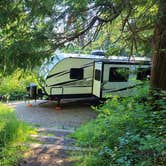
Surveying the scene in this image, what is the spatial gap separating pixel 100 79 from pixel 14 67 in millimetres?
7674

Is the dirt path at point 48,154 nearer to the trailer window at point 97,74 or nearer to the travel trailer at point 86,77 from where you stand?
the travel trailer at point 86,77

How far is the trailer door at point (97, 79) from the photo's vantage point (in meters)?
12.1

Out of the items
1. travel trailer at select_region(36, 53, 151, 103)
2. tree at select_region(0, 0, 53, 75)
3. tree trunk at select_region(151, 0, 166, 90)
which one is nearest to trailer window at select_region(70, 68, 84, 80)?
travel trailer at select_region(36, 53, 151, 103)

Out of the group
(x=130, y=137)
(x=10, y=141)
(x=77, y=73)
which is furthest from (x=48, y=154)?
(x=77, y=73)

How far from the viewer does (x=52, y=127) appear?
890 cm

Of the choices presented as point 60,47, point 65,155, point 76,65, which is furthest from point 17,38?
point 76,65

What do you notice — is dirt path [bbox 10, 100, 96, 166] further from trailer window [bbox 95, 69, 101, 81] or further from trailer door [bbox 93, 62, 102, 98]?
trailer window [bbox 95, 69, 101, 81]

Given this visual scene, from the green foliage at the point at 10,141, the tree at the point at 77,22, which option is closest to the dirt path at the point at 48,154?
the green foliage at the point at 10,141

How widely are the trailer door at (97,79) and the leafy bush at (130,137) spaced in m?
6.09

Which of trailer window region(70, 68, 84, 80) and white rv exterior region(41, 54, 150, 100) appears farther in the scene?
trailer window region(70, 68, 84, 80)

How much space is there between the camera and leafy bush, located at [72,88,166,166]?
3.23 meters

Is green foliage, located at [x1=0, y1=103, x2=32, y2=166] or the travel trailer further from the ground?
the travel trailer

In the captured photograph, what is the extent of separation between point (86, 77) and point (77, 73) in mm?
472

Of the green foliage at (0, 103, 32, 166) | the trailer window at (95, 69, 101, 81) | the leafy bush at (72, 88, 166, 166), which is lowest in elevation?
the green foliage at (0, 103, 32, 166)
